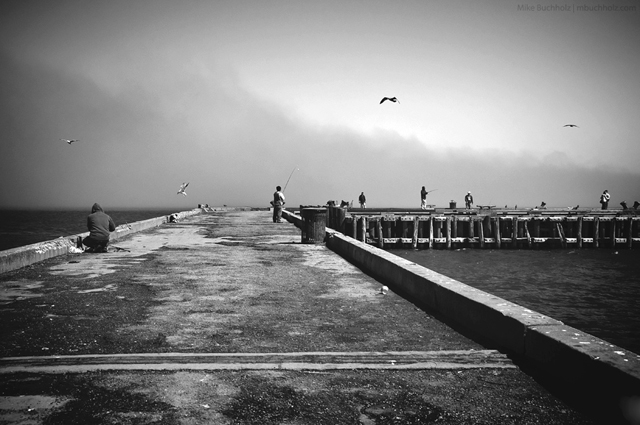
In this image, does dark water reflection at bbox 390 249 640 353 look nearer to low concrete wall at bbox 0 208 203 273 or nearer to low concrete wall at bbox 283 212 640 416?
low concrete wall at bbox 283 212 640 416

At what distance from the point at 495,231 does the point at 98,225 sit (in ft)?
83.9

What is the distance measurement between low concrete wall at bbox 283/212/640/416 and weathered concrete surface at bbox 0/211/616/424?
19 cm

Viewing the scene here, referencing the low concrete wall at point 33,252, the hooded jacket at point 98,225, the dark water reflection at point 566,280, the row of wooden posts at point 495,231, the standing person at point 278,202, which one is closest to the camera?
the low concrete wall at point 33,252

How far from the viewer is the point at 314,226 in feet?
47.0

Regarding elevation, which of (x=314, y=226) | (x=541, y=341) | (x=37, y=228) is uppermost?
(x=314, y=226)

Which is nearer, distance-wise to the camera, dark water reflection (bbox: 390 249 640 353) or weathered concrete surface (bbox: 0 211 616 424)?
weathered concrete surface (bbox: 0 211 616 424)

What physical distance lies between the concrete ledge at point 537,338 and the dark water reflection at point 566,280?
591cm

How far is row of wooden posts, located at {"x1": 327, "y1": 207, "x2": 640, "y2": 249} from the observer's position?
29719 millimetres

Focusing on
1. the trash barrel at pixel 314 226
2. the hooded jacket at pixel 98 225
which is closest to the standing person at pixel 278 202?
the trash barrel at pixel 314 226

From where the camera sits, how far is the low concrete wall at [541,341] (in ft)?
9.91

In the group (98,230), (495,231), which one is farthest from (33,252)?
(495,231)

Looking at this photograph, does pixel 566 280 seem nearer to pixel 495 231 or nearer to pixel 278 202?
pixel 495 231

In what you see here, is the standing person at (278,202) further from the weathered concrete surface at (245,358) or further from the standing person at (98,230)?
the weathered concrete surface at (245,358)

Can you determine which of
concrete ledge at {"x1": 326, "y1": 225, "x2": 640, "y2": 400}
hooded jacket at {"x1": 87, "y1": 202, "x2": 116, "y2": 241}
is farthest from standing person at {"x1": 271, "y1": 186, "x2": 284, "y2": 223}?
concrete ledge at {"x1": 326, "y1": 225, "x2": 640, "y2": 400}
